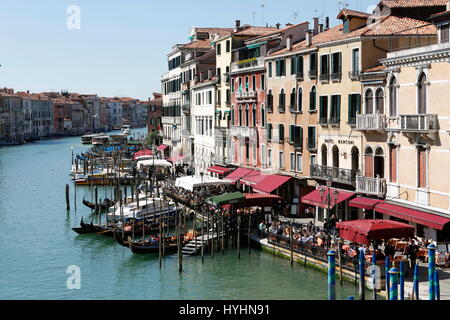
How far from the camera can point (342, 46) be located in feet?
81.3

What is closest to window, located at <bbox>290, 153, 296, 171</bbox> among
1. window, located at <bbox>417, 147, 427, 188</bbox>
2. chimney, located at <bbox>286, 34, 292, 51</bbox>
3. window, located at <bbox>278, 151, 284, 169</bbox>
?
window, located at <bbox>278, 151, 284, 169</bbox>

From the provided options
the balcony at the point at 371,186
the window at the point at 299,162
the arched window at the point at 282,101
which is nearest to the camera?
the balcony at the point at 371,186

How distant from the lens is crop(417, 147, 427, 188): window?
66.1 feet

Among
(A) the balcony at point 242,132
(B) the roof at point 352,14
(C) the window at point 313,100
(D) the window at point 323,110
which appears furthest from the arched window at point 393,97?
(A) the balcony at point 242,132

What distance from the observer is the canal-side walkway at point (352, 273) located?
1652cm

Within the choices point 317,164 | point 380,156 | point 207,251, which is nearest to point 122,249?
point 207,251

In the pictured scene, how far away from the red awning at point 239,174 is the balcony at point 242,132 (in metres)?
1.61

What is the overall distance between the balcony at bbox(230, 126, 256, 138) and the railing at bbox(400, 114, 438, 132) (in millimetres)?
13360

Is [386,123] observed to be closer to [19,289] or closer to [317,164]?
[317,164]

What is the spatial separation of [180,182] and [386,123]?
42.9 ft

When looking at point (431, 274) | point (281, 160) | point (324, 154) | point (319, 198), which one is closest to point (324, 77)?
point (324, 154)

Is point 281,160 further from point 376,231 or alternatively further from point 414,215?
Result: point 376,231

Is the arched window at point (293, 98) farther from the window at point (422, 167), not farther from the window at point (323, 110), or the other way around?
the window at point (422, 167)

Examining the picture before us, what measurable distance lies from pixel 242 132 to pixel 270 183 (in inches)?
228
